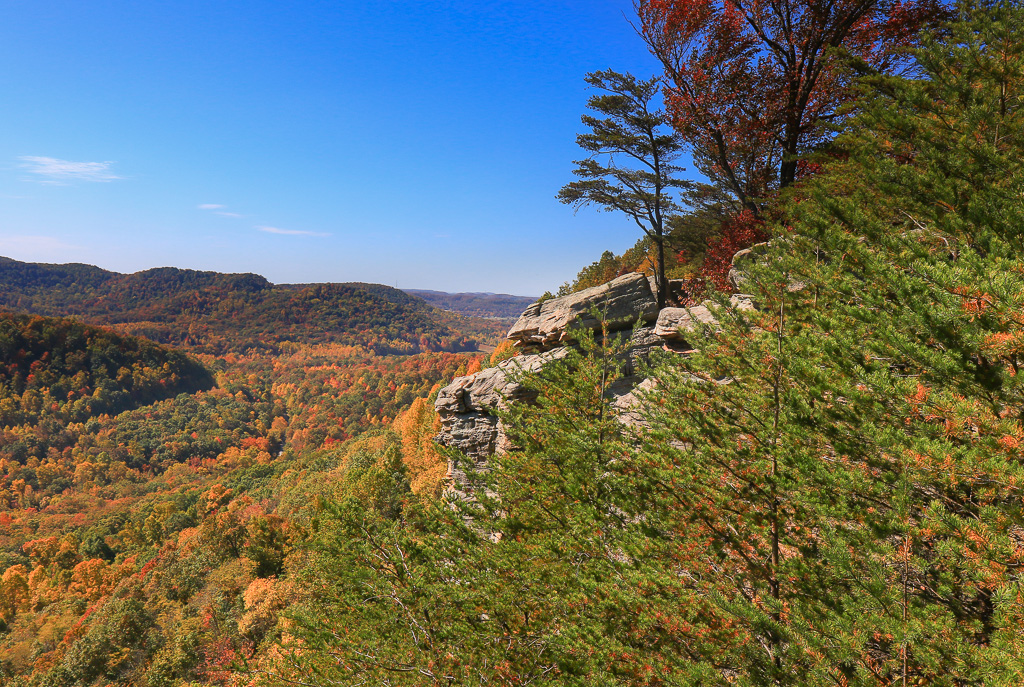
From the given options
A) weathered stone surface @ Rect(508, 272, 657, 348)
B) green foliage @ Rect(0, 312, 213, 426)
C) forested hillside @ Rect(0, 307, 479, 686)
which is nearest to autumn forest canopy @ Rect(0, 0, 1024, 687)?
weathered stone surface @ Rect(508, 272, 657, 348)

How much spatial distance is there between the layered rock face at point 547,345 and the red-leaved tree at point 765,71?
4971 mm

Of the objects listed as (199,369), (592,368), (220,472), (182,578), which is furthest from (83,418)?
(592,368)

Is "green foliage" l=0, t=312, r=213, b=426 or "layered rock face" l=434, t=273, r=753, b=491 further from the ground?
"layered rock face" l=434, t=273, r=753, b=491

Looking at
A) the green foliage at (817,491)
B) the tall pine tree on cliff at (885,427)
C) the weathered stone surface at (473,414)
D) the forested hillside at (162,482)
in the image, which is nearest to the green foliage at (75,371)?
the forested hillside at (162,482)

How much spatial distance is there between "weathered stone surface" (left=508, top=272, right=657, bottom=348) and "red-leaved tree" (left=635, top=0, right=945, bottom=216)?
4.64 metres

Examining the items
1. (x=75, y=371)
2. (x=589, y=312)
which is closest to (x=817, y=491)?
(x=589, y=312)

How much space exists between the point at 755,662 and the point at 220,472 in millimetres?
115805

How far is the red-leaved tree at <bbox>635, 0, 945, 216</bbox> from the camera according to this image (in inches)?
457

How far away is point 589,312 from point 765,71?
29.8ft

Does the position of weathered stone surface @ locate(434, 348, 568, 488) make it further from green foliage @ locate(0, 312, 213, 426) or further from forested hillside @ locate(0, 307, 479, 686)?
green foliage @ locate(0, 312, 213, 426)

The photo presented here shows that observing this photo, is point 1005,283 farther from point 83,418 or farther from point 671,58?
point 83,418

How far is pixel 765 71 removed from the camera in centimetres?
1323

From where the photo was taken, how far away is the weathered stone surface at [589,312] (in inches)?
657

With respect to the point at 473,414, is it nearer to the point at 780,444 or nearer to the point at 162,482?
the point at 780,444
